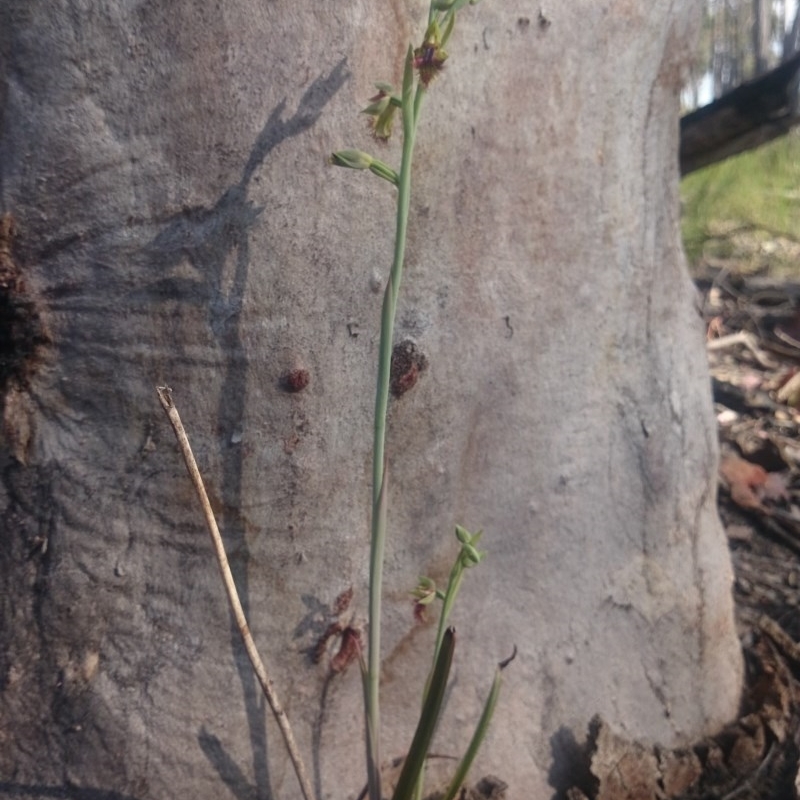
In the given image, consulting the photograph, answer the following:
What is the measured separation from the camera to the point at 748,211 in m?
5.17

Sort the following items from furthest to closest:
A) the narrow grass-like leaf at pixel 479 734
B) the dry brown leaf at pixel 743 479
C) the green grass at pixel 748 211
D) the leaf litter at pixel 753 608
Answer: the green grass at pixel 748 211 → the dry brown leaf at pixel 743 479 → the leaf litter at pixel 753 608 → the narrow grass-like leaf at pixel 479 734

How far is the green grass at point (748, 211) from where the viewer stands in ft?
14.9

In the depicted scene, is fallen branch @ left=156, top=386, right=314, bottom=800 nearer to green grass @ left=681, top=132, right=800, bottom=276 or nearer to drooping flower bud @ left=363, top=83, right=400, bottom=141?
drooping flower bud @ left=363, top=83, right=400, bottom=141

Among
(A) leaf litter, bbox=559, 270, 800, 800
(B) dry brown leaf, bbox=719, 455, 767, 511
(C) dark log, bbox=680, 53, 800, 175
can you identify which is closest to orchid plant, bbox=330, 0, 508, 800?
(A) leaf litter, bbox=559, 270, 800, 800

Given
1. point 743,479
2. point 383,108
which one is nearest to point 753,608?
point 743,479

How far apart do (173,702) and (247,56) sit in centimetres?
61

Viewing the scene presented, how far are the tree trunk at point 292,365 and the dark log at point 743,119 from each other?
0.66 m

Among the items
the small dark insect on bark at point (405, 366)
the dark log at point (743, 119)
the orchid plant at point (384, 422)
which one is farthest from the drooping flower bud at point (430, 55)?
the dark log at point (743, 119)

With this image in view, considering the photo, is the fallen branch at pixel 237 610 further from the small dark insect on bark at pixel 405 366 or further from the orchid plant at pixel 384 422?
the small dark insect on bark at pixel 405 366

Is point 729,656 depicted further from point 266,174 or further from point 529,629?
point 266,174

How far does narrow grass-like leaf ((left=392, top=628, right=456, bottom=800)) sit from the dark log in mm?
1236

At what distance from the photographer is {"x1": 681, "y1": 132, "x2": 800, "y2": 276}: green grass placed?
455 cm

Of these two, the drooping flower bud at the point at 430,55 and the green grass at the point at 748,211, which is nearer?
the drooping flower bud at the point at 430,55

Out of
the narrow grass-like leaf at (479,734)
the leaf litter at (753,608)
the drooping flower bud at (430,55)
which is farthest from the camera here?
the leaf litter at (753,608)
